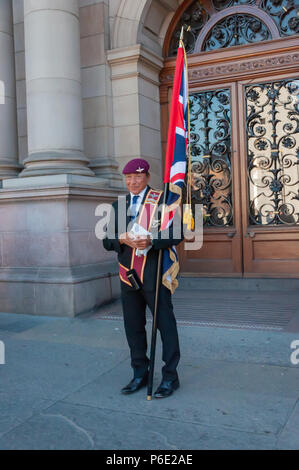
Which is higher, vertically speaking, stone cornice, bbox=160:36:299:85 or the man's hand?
stone cornice, bbox=160:36:299:85

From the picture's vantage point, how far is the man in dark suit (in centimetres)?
400

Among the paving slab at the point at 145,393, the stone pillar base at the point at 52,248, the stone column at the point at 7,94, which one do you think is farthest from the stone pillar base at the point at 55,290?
the stone column at the point at 7,94

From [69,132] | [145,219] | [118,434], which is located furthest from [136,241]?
[69,132]

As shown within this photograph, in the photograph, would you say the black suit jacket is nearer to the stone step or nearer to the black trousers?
the black trousers

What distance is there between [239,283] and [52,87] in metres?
4.39

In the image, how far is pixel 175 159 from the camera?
414 centimetres

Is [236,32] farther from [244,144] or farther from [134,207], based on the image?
[134,207]

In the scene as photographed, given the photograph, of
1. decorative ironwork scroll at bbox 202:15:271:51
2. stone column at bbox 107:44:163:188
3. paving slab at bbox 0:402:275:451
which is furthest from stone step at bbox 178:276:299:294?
paving slab at bbox 0:402:275:451

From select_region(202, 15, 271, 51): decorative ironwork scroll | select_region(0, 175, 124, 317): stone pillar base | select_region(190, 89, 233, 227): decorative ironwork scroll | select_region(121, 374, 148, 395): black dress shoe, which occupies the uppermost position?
select_region(202, 15, 271, 51): decorative ironwork scroll

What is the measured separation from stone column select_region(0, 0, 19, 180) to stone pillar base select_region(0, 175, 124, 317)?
4.45 ft

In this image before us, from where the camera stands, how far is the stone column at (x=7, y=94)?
8.94 metres

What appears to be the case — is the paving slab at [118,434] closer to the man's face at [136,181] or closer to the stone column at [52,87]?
the man's face at [136,181]

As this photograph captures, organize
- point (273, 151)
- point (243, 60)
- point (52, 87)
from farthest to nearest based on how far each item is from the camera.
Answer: point (243, 60)
point (273, 151)
point (52, 87)

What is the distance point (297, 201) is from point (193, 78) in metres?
2.84
